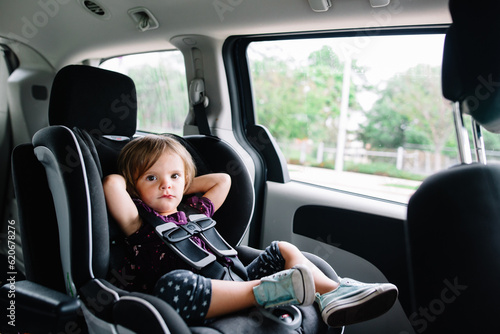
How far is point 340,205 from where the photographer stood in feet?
6.31

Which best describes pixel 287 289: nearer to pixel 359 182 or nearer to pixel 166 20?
pixel 359 182

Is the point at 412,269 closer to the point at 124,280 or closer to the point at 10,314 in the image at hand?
the point at 124,280

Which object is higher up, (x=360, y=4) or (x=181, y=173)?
(x=360, y=4)

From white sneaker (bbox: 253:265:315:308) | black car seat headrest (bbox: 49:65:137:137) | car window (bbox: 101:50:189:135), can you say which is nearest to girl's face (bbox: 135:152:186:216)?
black car seat headrest (bbox: 49:65:137:137)

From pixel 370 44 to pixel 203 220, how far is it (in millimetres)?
1211

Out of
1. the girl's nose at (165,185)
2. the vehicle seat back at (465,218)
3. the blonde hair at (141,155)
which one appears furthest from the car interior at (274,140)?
the girl's nose at (165,185)

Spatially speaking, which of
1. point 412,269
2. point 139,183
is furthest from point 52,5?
point 412,269

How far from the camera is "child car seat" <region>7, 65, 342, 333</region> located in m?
1.09

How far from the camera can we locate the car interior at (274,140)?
34.3 inches

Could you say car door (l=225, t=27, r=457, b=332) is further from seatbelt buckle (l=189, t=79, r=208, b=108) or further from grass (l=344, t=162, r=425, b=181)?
seatbelt buckle (l=189, t=79, r=208, b=108)

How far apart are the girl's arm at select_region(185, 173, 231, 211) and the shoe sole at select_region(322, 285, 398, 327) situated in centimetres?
68

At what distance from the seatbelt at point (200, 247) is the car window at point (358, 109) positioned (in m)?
0.85

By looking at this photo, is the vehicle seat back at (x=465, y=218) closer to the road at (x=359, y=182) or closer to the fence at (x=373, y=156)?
the fence at (x=373, y=156)

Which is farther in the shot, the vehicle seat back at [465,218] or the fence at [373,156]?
the fence at [373,156]
